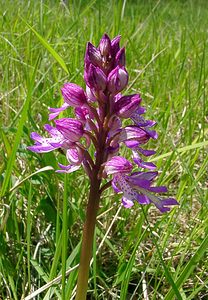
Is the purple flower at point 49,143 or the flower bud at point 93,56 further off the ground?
the flower bud at point 93,56

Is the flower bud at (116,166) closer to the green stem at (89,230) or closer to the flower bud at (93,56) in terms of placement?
the green stem at (89,230)

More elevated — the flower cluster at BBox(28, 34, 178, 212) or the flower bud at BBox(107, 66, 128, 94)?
the flower bud at BBox(107, 66, 128, 94)

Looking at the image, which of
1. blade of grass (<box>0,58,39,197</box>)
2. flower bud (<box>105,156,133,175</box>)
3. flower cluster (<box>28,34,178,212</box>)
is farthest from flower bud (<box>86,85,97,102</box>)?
blade of grass (<box>0,58,39,197</box>)

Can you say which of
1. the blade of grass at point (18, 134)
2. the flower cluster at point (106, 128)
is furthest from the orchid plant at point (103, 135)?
the blade of grass at point (18, 134)

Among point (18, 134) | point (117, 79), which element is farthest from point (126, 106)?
point (18, 134)

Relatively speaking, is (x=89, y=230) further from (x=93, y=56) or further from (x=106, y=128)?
(x=93, y=56)

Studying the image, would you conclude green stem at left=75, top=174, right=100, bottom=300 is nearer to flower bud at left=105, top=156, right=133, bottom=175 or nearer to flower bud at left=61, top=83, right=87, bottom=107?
flower bud at left=105, top=156, right=133, bottom=175
